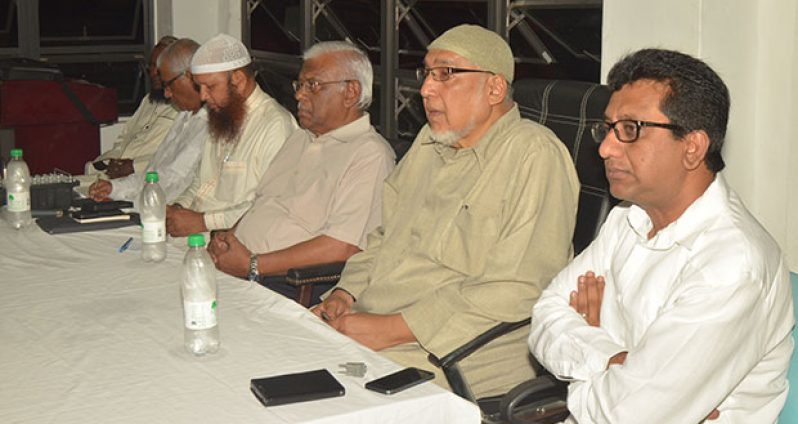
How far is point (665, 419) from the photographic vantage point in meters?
2.06

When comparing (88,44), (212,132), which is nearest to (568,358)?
(212,132)

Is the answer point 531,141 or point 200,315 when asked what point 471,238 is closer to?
point 531,141

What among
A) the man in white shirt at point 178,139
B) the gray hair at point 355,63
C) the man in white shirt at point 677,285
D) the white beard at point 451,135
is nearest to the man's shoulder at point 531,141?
the white beard at point 451,135

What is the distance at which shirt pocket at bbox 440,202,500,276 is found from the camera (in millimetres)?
2861

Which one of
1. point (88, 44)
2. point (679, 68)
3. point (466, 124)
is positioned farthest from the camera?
point (88, 44)

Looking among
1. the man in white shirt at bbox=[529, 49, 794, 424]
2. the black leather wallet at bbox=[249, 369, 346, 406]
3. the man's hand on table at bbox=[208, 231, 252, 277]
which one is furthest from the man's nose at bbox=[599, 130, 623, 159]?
the man's hand on table at bbox=[208, 231, 252, 277]

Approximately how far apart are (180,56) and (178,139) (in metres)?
0.37

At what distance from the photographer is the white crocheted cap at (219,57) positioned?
4.39m

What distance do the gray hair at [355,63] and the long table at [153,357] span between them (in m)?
1.01

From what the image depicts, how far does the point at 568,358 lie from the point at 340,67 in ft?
5.89

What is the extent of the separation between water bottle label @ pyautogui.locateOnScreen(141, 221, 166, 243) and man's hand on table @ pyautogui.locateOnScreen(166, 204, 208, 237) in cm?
101

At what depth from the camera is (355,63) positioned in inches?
151

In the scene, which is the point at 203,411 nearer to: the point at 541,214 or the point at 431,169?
the point at 541,214

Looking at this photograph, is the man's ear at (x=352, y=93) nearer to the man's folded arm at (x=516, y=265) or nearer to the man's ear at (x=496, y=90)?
the man's ear at (x=496, y=90)
